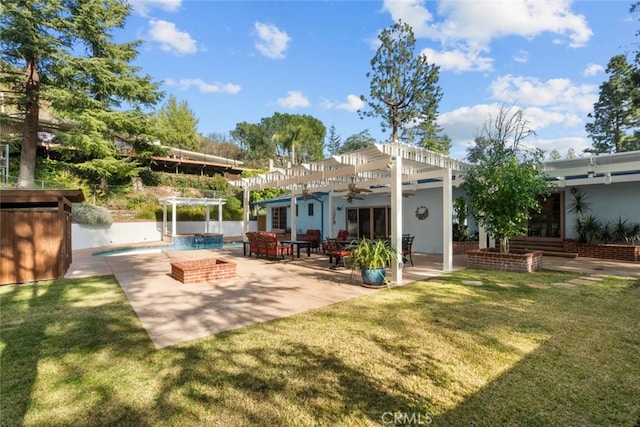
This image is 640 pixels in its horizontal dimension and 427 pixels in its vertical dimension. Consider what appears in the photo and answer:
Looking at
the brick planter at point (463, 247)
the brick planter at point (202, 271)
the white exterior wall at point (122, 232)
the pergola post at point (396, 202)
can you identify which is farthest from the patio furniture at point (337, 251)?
the white exterior wall at point (122, 232)

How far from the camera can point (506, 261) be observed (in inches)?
336

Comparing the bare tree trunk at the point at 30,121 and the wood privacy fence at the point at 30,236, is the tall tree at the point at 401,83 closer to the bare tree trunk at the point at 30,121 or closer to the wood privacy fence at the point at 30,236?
the bare tree trunk at the point at 30,121

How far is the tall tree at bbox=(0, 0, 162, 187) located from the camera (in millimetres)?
15625

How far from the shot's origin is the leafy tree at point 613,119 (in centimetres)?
2636

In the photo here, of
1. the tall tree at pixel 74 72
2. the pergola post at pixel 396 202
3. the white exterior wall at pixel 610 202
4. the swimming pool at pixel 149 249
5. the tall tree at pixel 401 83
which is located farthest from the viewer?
the tall tree at pixel 401 83

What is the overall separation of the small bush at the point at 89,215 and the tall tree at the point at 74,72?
2454 mm

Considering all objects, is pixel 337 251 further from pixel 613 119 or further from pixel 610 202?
pixel 613 119

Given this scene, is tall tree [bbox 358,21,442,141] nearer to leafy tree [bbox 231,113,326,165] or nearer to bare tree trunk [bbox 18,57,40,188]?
leafy tree [bbox 231,113,326,165]

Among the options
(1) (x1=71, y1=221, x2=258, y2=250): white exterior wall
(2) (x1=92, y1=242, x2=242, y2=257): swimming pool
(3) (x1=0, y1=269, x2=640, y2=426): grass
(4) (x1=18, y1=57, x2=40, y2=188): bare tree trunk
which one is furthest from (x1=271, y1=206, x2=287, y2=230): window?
(3) (x1=0, y1=269, x2=640, y2=426): grass

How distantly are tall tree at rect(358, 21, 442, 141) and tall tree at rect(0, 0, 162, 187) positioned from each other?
1564cm

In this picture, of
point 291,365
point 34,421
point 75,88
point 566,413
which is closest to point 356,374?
point 291,365

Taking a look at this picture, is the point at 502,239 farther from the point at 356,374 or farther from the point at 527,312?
the point at 356,374

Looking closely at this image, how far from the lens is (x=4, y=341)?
3773 millimetres

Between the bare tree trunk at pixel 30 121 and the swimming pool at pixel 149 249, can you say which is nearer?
the swimming pool at pixel 149 249
